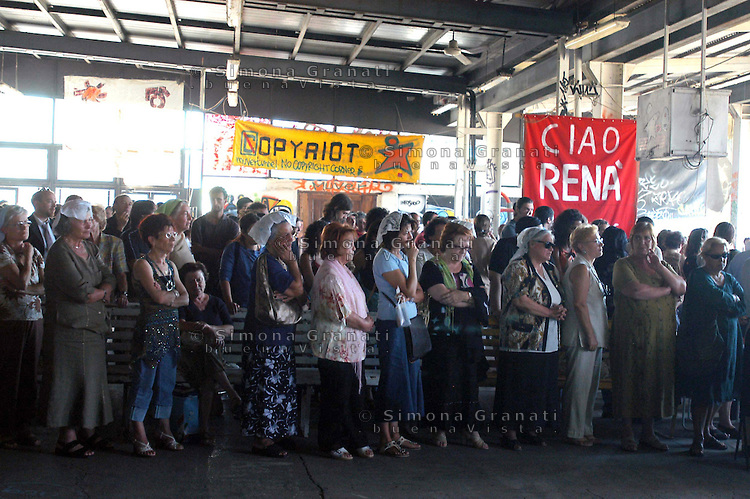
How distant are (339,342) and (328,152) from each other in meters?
8.27

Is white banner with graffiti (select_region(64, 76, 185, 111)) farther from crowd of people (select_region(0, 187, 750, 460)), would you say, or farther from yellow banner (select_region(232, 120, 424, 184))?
crowd of people (select_region(0, 187, 750, 460))

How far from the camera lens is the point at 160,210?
5.81 metres

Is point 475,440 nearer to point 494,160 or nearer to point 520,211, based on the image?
point 520,211

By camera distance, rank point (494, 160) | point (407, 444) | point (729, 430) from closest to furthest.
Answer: point (407, 444)
point (729, 430)
point (494, 160)

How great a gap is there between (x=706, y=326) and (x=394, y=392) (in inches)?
93.6

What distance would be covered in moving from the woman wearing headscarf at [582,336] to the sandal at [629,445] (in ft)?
0.76

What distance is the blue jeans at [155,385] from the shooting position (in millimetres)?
4352

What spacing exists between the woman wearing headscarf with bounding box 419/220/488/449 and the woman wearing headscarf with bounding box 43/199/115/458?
2251 mm

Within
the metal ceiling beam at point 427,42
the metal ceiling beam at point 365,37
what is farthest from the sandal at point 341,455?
the metal ceiling beam at point 427,42

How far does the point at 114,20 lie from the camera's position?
10.9 meters

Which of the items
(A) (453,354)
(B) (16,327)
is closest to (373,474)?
(A) (453,354)

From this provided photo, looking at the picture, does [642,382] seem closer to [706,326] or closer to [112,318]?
[706,326]

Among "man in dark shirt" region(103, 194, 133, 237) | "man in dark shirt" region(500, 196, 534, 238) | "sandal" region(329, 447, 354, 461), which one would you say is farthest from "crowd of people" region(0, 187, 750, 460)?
"man in dark shirt" region(500, 196, 534, 238)

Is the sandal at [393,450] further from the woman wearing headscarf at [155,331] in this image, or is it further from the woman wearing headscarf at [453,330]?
the woman wearing headscarf at [155,331]
